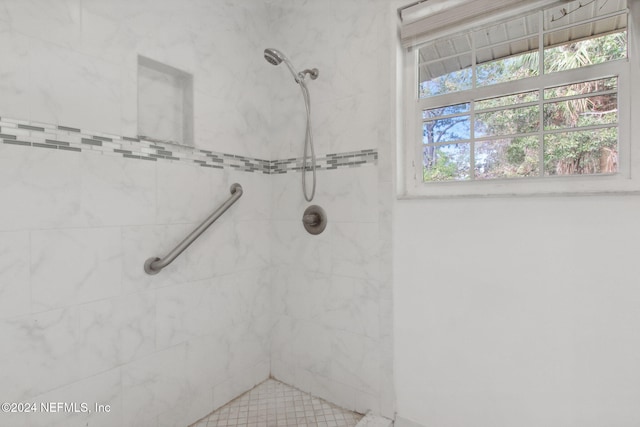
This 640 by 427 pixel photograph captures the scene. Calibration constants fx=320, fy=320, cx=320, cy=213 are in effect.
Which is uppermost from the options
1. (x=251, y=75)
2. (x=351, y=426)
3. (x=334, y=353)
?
(x=251, y=75)

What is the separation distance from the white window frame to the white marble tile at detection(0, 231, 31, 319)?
4.58 feet

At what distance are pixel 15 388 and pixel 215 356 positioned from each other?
0.75m

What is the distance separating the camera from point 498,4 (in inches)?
48.9

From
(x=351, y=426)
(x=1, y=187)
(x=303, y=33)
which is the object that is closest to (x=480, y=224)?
(x=351, y=426)

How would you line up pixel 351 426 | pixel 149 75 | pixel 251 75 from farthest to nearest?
pixel 251 75
pixel 351 426
pixel 149 75

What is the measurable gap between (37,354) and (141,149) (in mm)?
791

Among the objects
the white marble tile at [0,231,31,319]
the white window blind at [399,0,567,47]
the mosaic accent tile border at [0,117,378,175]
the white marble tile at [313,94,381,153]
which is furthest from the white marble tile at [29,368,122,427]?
the white window blind at [399,0,567,47]

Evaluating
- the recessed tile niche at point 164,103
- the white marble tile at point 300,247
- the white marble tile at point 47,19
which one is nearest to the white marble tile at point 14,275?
the recessed tile niche at point 164,103

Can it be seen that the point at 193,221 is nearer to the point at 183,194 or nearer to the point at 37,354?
the point at 183,194

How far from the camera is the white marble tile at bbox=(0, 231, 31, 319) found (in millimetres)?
985

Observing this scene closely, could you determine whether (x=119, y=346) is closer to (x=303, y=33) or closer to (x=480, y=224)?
(x=480, y=224)

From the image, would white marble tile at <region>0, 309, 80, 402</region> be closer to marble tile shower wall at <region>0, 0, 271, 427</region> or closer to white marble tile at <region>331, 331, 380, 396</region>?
marble tile shower wall at <region>0, 0, 271, 427</region>

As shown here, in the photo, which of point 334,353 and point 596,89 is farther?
point 334,353

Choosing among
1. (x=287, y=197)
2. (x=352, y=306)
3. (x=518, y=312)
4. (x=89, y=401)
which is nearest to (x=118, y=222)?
(x=89, y=401)
